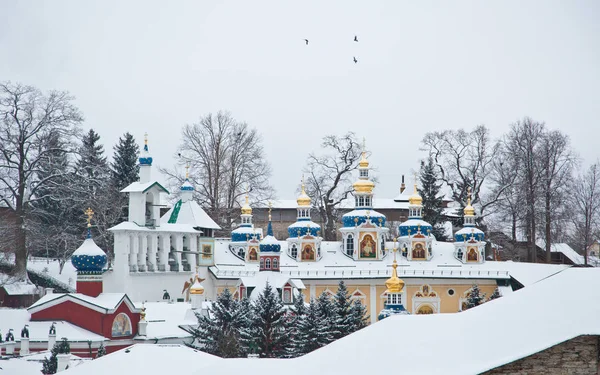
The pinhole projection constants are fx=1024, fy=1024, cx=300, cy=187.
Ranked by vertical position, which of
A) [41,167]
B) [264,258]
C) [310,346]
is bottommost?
[310,346]

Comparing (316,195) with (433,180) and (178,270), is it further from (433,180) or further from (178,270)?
(178,270)

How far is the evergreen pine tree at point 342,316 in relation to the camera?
35.0 m

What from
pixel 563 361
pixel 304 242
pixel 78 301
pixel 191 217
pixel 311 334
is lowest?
pixel 311 334

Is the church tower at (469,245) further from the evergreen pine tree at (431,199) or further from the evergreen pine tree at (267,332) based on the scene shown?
the evergreen pine tree at (267,332)

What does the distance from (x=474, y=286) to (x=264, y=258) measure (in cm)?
1019

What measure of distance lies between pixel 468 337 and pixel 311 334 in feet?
55.7

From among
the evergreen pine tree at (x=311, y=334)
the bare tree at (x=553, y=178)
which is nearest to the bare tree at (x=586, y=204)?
the bare tree at (x=553, y=178)

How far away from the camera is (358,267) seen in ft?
167

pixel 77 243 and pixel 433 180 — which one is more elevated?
pixel 433 180

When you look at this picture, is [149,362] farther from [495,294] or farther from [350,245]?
[350,245]

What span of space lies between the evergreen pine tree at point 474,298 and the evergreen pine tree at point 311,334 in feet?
44.3

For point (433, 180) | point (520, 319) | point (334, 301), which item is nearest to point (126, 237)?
point (334, 301)

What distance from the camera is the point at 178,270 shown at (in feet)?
154

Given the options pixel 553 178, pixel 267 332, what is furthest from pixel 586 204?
pixel 267 332
